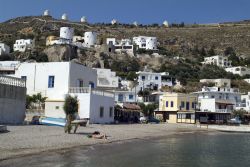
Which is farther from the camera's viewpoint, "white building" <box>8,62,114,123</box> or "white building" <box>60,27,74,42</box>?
Result: "white building" <box>60,27,74,42</box>

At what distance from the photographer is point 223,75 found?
130 meters

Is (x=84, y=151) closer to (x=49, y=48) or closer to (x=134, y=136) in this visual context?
(x=134, y=136)

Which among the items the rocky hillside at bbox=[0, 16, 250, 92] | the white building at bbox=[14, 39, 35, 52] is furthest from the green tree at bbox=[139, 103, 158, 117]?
the white building at bbox=[14, 39, 35, 52]

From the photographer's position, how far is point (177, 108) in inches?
2813

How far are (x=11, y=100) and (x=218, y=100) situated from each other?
5142cm

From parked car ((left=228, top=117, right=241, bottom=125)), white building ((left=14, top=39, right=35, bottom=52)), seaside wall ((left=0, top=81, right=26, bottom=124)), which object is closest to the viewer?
seaside wall ((left=0, top=81, right=26, bottom=124))

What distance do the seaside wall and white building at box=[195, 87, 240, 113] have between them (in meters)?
43.3

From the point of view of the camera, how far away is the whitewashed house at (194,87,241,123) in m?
74.9

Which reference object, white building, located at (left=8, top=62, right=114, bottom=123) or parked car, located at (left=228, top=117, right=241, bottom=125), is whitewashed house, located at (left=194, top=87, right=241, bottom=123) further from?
white building, located at (left=8, top=62, right=114, bottom=123)

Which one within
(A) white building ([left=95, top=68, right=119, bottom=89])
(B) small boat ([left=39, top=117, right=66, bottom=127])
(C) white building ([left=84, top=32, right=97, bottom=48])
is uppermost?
(C) white building ([left=84, top=32, right=97, bottom=48])

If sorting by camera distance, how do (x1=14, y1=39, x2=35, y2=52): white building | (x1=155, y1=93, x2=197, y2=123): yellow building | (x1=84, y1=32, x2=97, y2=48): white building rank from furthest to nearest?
(x1=84, y1=32, x2=97, y2=48): white building, (x1=14, y1=39, x2=35, y2=52): white building, (x1=155, y1=93, x2=197, y2=123): yellow building

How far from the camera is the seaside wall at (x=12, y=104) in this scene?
3497cm

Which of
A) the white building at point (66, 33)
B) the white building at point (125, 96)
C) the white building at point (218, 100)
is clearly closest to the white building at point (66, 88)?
the white building at point (125, 96)

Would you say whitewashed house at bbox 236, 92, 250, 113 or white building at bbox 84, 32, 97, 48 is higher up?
white building at bbox 84, 32, 97, 48
